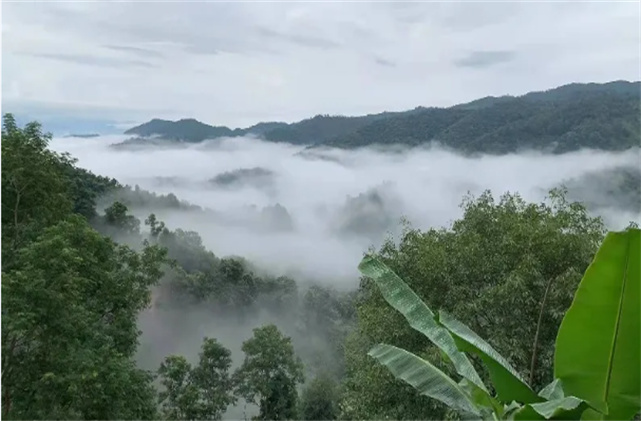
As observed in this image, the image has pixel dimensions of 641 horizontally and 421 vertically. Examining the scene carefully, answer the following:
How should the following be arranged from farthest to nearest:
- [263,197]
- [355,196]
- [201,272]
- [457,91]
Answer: [355,196], [263,197], [201,272], [457,91]

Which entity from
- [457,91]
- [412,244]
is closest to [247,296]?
[412,244]

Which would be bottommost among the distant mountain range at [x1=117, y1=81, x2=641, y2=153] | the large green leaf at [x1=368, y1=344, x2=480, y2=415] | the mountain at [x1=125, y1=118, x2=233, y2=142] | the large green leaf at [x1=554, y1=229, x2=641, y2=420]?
the large green leaf at [x1=368, y1=344, x2=480, y2=415]

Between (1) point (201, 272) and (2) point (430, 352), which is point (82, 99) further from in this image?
(2) point (430, 352)

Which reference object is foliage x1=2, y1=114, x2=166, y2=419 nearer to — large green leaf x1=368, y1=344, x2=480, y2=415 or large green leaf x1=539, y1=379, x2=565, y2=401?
large green leaf x1=368, y1=344, x2=480, y2=415

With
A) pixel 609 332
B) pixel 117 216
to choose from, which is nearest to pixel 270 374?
pixel 117 216

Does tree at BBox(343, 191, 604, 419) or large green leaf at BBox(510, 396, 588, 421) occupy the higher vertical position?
large green leaf at BBox(510, 396, 588, 421)

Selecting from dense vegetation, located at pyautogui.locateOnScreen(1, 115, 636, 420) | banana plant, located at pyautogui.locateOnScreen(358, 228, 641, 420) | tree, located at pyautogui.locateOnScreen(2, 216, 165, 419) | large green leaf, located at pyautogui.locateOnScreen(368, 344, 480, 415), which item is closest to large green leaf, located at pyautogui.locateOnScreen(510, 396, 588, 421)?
banana plant, located at pyautogui.locateOnScreen(358, 228, 641, 420)
